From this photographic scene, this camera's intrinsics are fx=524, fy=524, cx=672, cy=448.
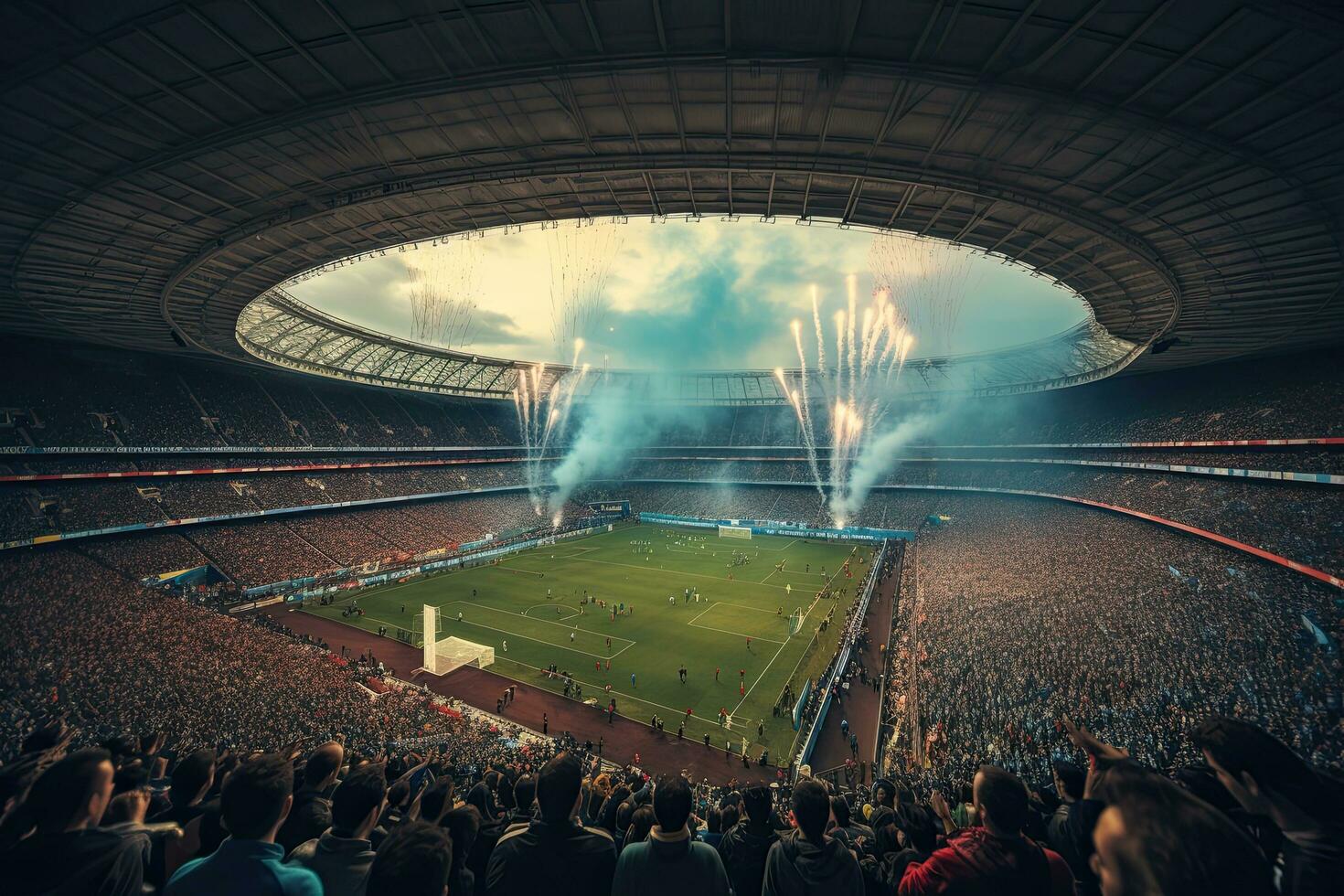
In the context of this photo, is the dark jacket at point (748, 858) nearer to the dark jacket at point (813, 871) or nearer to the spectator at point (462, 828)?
the dark jacket at point (813, 871)

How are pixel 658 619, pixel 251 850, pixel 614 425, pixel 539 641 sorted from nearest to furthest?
pixel 251 850 → pixel 539 641 → pixel 658 619 → pixel 614 425

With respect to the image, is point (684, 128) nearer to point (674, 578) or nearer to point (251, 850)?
point (251, 850)

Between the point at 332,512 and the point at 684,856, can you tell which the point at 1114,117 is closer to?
the point at 684,856

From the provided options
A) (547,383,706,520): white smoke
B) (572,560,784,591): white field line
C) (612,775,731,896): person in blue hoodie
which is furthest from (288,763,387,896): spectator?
(547,383,706,520): white smoke

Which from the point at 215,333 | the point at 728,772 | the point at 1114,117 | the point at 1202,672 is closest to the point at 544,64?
the point at 1114,117

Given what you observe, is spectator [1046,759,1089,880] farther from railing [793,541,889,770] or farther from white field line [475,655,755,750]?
white field line [475,655,755,750]

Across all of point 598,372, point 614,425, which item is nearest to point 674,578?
point 598,372

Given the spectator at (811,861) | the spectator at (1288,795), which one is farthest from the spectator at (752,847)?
the spectator at (1288,795)
